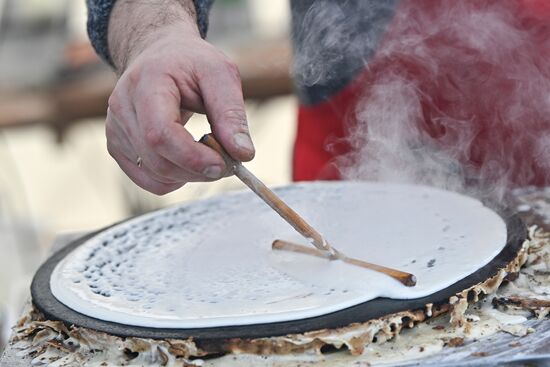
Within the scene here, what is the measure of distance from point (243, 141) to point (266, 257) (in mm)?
312

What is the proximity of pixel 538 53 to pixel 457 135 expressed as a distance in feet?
0.94

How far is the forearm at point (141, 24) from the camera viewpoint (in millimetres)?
1507

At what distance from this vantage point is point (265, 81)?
3.45 metres

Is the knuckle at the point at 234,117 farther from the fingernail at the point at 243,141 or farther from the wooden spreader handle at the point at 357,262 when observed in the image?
the wooden spreader handle at the point at 357,262

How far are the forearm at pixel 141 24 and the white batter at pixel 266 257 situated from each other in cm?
39

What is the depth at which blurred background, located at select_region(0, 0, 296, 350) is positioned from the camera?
3486mm

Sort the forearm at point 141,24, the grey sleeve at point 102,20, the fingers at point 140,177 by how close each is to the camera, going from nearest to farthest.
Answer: the fingers at point 140,177 → the forearm at point 141,24 → the grey sleeve at point 102,20

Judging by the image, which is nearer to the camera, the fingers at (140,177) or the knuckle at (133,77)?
the knuckle at (133,77)

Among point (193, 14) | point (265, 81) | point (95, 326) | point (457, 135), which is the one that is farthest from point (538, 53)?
point (265, 81)

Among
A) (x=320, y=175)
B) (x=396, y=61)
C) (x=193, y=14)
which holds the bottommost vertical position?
(x=320, y=175)

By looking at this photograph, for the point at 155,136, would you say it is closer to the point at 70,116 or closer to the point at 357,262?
the point at 357,262

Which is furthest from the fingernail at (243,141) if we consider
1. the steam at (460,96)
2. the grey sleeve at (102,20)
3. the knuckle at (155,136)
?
the steam at (460,96)

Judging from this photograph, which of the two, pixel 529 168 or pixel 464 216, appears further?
pixel 529 168

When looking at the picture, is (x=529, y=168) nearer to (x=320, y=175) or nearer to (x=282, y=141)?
(x=320, y=175)
